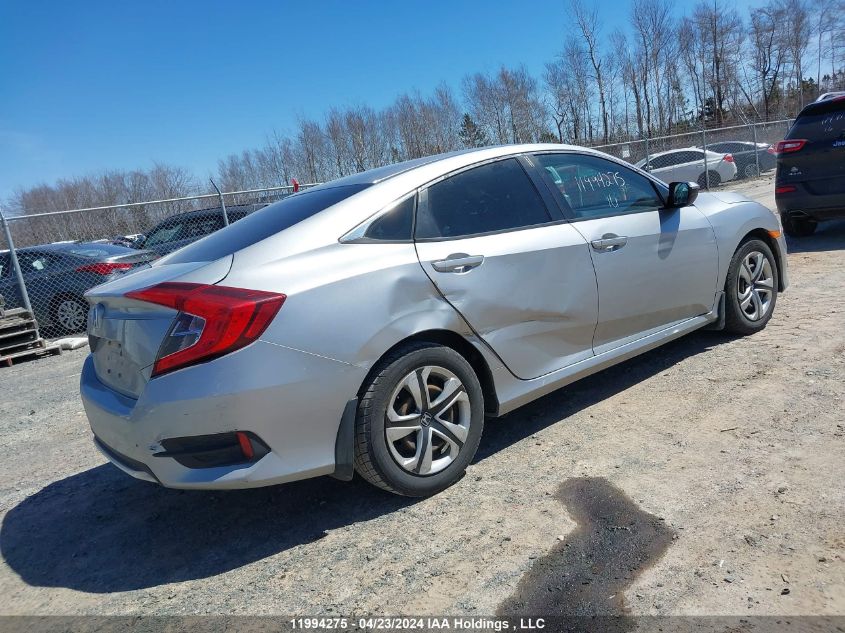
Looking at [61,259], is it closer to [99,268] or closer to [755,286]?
[99,268]

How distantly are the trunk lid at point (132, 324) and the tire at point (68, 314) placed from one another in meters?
7.60

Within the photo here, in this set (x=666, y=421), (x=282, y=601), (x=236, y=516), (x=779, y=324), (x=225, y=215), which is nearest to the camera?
(x=282, y=601)

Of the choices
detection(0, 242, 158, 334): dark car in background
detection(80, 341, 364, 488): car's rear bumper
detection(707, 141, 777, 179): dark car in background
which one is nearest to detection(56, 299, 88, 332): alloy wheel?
detection(0, 242, 158, 334): dark car in background

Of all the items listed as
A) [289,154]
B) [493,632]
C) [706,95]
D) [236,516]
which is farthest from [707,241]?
[706,95]

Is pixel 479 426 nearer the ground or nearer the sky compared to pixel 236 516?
nearer the sky

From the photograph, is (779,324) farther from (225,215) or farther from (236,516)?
(225,215)

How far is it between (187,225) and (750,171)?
65.5 ft

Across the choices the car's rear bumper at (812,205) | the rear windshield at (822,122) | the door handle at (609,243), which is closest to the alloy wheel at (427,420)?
the door handle at (609,243)

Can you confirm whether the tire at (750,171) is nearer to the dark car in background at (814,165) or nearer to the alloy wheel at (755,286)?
the dark car in background at (814,165)

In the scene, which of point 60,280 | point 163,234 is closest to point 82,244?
point 60,280

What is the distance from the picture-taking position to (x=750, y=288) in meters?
4.76

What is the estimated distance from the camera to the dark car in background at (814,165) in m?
7.21

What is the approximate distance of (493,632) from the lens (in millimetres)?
2125

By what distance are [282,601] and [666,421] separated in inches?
90.8
